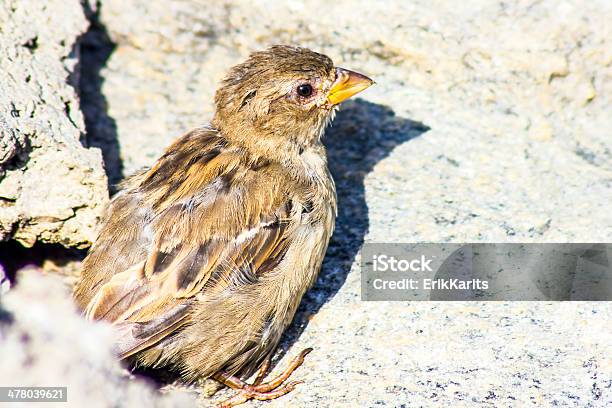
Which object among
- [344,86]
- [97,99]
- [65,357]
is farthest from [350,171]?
[65,357]

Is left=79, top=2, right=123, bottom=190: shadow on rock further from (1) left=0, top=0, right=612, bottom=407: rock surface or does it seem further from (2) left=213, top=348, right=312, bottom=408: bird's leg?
(2) left=213, top=348, right=312, bottom=408: bird's leg

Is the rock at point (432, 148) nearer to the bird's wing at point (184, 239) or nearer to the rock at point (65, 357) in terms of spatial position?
the bird's wing at point (184, 239)

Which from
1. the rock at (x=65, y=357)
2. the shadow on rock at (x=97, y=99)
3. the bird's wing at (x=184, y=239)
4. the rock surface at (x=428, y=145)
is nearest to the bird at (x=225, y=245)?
the bird's wing at (x=184, y=239)

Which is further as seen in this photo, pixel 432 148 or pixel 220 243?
pixel 432 148

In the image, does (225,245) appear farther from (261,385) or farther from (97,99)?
(97,99)

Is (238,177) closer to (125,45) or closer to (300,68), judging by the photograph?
(300,68)

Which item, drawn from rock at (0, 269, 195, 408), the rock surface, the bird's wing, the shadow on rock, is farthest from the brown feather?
the shadow on rock

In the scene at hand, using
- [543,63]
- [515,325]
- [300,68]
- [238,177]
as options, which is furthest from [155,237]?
[543,63]
